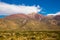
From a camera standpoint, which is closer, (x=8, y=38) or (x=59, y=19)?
(x=8, y=38)

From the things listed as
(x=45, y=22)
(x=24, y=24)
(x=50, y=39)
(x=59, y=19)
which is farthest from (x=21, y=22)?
(x=50, y=39)

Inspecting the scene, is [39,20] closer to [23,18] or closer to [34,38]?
[23,18]

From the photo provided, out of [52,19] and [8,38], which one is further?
[52,19]

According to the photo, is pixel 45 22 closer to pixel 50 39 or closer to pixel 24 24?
pixel 24 24

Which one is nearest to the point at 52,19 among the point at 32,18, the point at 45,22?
the point at 45,22

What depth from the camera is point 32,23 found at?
288ft

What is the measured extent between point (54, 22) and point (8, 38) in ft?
164

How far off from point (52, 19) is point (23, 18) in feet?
52.4

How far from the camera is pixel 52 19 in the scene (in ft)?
275

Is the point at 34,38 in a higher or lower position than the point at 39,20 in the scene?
lower

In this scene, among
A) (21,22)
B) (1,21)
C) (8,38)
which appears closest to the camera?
(8,38)

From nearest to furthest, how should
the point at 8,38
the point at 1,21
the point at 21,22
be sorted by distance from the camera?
the point at 8,38 < the point at 1,21 < the point at 21,22

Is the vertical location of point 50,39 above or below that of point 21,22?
below

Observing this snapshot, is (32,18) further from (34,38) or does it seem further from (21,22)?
(34,38)
